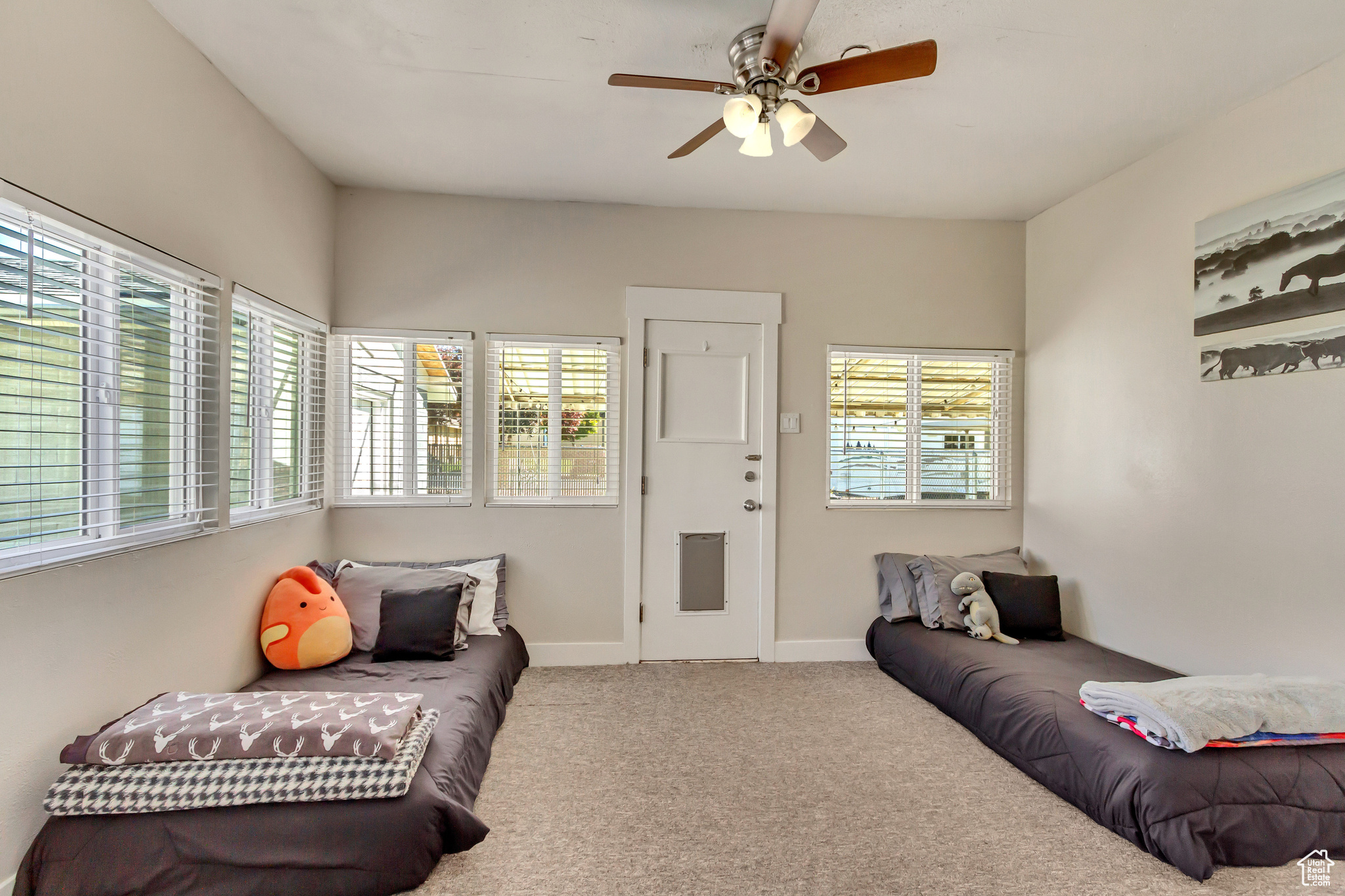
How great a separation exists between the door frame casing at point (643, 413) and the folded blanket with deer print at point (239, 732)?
1712 mm

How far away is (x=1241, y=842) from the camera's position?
1.84 m

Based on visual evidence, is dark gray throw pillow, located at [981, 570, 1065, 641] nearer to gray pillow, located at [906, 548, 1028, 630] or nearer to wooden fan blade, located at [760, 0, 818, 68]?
gray pillow, located at [906, 548, 1028, 630]

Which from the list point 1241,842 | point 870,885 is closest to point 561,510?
point 870,885

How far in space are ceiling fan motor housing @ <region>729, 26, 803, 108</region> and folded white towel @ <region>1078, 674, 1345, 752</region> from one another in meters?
2.24

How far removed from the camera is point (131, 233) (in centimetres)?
195

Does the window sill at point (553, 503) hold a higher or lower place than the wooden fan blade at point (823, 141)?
lower

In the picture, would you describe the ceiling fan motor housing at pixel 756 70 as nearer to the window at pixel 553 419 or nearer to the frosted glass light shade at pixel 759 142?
the frosted glass light shade at pixel 759 142

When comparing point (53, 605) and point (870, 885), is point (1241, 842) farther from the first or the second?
point (53, 605)

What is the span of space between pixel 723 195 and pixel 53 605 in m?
3.10

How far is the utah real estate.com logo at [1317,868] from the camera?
1.77 meters

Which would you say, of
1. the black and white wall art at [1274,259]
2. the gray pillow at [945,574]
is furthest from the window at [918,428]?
the black and white wall art at [1274,259]

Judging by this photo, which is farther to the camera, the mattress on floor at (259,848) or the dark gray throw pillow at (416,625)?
the dark gray throw pillow at (416,625)

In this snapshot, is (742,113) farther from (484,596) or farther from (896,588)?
(896,588)

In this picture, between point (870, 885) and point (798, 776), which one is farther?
point (798, 776)
